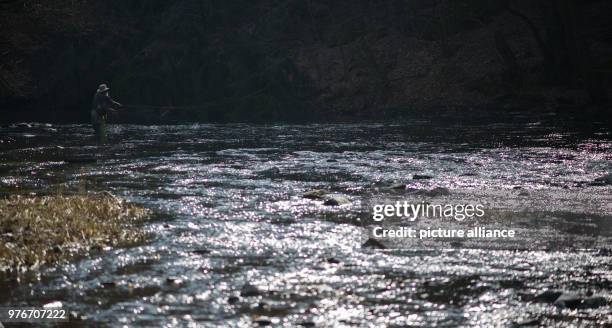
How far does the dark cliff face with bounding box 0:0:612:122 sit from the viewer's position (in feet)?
126

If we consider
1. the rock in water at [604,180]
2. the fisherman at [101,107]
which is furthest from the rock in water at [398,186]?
the fisherman at [101,107]

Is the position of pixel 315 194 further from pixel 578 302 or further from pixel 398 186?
pixel 578 302

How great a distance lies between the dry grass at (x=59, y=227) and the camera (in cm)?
1153

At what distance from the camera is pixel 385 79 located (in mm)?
42562

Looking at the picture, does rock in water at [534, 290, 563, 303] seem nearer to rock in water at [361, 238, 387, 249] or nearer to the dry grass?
rock in water at [361, 238, 387, 249]

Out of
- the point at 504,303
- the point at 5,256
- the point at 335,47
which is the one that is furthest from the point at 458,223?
the point at 335,47

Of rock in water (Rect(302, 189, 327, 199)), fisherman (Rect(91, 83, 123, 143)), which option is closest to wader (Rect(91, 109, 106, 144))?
fisherman (Rect(91, 83, 123, 143))

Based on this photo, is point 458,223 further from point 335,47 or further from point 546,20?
point 335,47

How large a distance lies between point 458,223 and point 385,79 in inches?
1141

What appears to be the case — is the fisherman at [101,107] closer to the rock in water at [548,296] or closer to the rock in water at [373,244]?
the rock in water at [373,244]

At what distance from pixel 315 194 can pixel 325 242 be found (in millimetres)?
4465

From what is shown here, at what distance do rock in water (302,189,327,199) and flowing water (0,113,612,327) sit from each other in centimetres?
23
